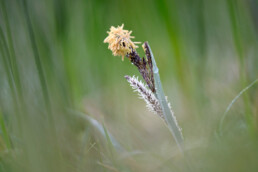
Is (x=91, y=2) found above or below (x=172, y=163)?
above

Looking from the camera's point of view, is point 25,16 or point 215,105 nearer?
point 25,16

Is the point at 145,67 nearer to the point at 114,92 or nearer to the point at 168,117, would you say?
the point at 168,117

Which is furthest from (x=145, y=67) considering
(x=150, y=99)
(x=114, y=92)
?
(x=114, y=92)

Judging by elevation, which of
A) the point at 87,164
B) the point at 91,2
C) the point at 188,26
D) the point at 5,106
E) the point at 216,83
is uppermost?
the point at 188,26

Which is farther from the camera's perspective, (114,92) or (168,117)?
(114,92)

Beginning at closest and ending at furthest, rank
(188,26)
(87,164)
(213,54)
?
→ (87,164) → (188,26) → (213,54)

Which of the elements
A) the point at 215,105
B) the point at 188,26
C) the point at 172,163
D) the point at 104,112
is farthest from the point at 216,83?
the point at 172,163

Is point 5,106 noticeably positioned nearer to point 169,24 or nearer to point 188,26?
point 169,24

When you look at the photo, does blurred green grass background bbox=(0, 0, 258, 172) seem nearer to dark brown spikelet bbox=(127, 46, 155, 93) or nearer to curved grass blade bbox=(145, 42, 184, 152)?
curved grass blade bbox=(145, 42, 184, 152)
